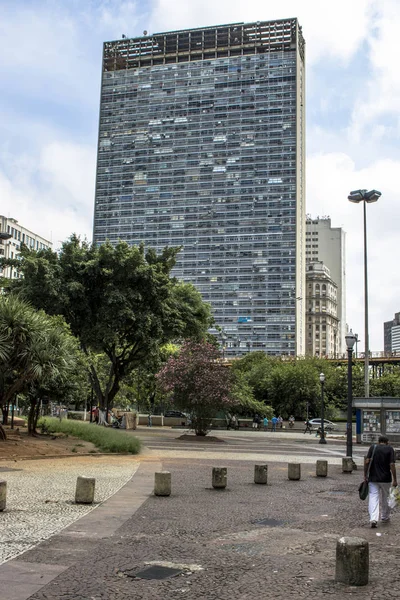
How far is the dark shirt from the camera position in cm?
1055

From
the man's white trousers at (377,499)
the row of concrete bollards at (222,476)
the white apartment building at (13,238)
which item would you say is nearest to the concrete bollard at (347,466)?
the row of concrete bollards at (222,476)

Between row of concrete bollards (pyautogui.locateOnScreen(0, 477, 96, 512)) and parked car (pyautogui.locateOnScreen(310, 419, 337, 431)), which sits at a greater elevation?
row of concrete bollards (pyautogui.locateOnScreen(0, 477, 96, 512))

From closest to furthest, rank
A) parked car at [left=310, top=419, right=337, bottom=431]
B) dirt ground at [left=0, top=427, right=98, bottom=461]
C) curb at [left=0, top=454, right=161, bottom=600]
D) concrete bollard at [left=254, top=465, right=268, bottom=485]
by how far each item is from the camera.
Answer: curb at [left=0, top=454, right=161, bottom=600], concrete bollard at [left=254, top=465, right=268, bottom=485], dirt ground at [left=0, top=427, right=98, bottom=461], parked car at [left=310, top=419, right=337, bottom=431]

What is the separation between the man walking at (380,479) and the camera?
1040 cm

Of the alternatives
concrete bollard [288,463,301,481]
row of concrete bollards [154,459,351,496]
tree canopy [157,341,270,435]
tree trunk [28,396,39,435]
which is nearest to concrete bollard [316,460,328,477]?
row of concrete bollards [154,459,351,496]

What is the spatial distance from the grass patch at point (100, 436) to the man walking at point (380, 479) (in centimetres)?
1371

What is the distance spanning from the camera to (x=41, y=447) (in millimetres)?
21609

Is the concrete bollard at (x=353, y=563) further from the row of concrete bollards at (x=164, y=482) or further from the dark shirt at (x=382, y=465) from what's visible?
the row of concrete bollards at (x=164, y=482)

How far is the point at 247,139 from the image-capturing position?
176m

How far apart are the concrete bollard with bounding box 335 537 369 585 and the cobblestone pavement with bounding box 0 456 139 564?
3850 mm

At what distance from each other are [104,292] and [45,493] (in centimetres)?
2456

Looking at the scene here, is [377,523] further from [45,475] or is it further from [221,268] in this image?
[221,268]

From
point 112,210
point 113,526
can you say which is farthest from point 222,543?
point 112,210

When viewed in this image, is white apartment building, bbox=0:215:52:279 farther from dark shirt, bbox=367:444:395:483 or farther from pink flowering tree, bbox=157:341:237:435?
dark shirt, bbox=367:444:395:483
